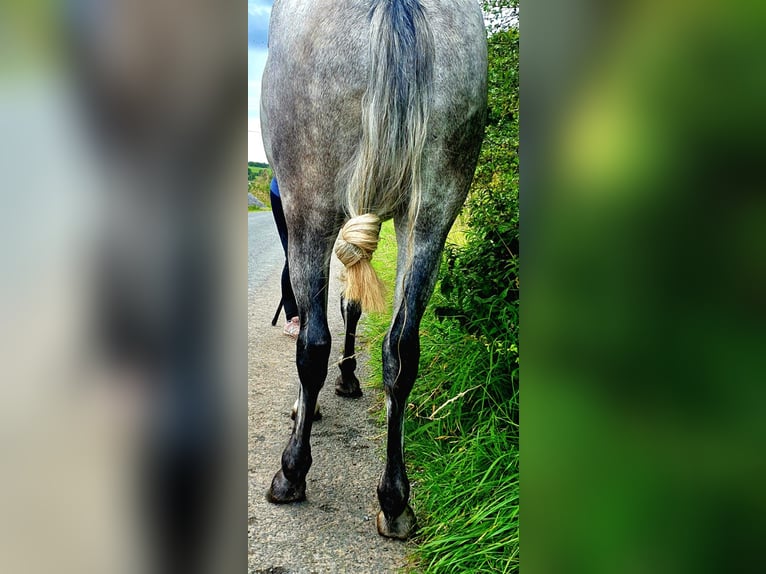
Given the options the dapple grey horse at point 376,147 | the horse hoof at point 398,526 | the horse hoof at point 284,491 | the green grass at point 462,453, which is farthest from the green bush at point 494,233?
the horse hoof at point 284,491

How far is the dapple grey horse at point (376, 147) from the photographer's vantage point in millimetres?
1482

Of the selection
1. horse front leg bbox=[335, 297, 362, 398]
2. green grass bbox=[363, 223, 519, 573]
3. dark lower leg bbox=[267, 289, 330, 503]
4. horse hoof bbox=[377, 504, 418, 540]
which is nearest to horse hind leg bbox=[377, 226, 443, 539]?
horse hoof bbox=[377, 504, 418, 540]

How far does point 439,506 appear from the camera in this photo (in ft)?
5.64

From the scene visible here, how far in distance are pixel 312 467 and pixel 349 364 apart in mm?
918

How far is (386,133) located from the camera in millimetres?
1485

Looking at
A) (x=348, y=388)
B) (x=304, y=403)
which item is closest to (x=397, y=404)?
(x=304, y=403)

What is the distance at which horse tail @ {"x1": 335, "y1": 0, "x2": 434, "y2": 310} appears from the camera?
4.79 ft

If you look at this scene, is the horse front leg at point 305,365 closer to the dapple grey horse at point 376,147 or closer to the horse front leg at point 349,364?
Answer: the dapple grey horse at point 376,147

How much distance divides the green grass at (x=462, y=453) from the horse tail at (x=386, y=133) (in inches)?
11.9

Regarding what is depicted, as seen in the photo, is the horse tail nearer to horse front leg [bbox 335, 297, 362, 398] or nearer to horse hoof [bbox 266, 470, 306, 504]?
horse hoof [bbox 266, 470, 306, 504]

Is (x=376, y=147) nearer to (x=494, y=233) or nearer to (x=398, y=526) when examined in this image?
(x=494, y=233)
